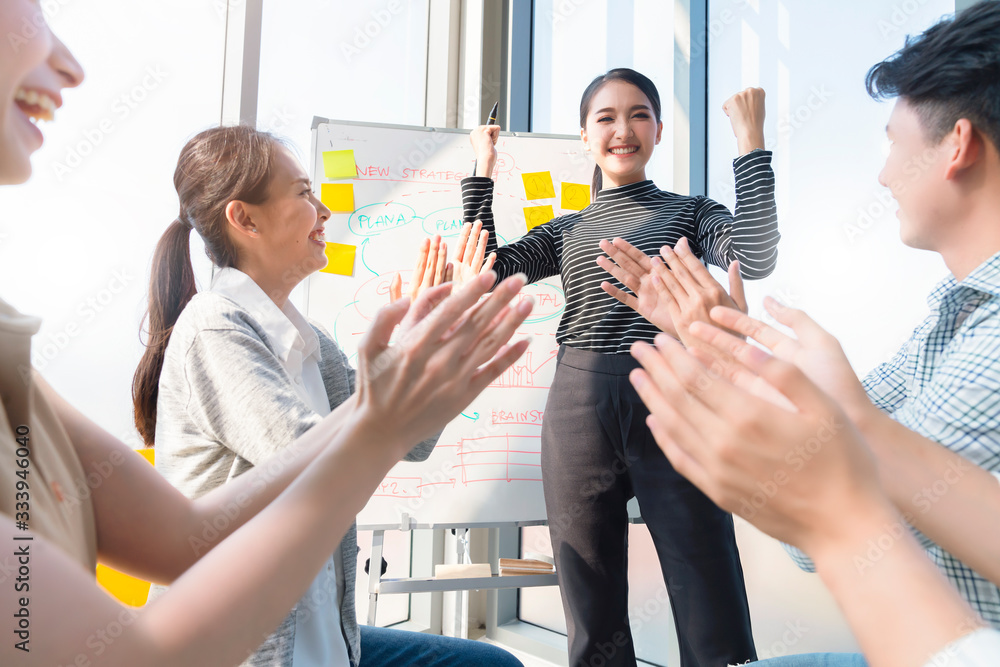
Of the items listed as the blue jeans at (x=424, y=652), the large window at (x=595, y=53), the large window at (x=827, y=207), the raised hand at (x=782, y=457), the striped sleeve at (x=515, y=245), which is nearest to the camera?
the raised hand at (x=782, y=457)

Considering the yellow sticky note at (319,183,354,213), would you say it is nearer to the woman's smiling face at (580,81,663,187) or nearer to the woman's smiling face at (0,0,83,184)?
the woman's smiling face at (580,81,663,187)

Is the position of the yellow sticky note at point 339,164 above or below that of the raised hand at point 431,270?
above

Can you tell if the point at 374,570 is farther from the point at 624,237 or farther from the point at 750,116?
the point at 750,116

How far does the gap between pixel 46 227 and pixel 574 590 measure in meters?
1.49

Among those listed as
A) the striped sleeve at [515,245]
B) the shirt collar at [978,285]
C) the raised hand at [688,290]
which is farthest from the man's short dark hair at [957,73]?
the striped sleeve at [515,245]

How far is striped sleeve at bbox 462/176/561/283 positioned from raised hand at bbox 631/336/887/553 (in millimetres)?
1340

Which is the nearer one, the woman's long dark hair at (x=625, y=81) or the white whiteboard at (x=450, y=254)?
the woman's long dark hair at (x=625, y=81)

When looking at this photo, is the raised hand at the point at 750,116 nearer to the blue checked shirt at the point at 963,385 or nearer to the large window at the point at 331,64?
the blue checked shirt at the point at 963,385

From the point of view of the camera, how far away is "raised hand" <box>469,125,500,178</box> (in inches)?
76.8

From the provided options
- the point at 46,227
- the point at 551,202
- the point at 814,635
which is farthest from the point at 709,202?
the point at 46,227

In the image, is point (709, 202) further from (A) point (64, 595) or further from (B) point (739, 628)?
(A) point (64, 595)

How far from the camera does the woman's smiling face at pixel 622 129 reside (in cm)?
179

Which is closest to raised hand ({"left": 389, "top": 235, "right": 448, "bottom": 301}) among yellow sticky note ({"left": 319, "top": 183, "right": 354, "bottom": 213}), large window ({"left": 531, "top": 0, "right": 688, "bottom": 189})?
yellow sticky note ({"left": 319, "top": 183, "right": 354, "bottom": 213})

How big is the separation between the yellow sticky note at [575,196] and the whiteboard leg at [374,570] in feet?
3.94
